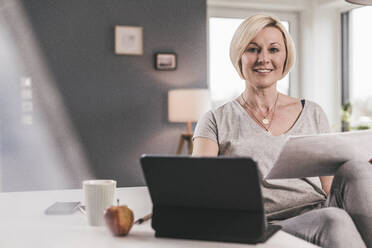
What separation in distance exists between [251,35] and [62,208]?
1027 millimetres

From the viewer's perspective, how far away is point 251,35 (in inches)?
69.8

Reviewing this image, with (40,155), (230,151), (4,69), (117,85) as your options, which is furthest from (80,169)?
(230,151)

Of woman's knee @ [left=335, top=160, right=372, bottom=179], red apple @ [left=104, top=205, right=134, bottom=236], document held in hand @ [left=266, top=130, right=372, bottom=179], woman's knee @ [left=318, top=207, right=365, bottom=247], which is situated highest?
document held in hand @ [left=266, top=130, right=372, bottom=179]

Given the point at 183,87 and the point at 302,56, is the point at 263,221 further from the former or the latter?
the point at 302,56

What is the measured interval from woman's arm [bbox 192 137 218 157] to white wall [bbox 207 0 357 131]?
10.1ft

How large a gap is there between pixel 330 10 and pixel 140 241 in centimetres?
428

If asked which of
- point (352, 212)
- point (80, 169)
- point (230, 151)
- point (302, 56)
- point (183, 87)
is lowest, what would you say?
point (80, 169)

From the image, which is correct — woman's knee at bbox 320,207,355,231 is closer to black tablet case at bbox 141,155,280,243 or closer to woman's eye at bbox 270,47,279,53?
black tablet case at bbox 141,155,280,243

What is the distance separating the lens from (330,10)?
15.1ft

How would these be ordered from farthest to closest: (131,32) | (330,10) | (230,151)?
(330,10) < (131,32) < (230,151)

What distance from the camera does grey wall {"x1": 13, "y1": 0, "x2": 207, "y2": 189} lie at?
3824mm

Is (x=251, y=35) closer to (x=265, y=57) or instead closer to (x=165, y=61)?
(x=265, y=57)

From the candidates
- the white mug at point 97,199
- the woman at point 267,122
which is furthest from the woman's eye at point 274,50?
the white mug at point 97,199

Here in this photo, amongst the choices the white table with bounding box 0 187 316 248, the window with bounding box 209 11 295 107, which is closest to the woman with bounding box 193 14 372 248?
the white table with bounding box 0 187 316 248
